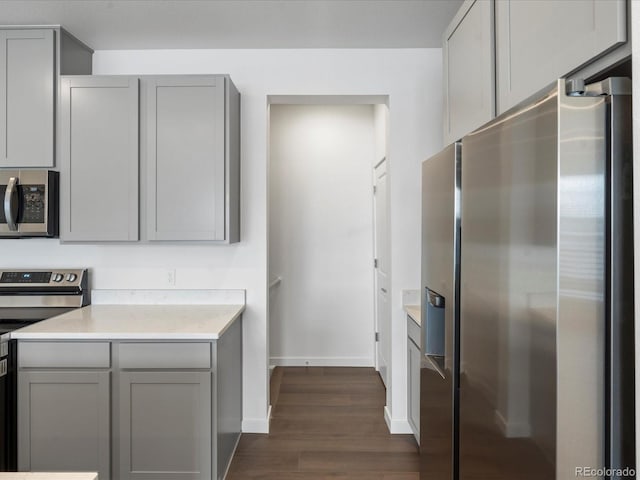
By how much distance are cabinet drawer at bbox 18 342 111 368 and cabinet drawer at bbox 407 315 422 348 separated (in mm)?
1618

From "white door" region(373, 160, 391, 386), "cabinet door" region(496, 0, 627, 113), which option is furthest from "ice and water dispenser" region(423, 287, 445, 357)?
"white door" region(373, 160, 391, 386)

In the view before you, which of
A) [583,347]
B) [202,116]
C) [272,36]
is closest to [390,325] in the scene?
[202,116]

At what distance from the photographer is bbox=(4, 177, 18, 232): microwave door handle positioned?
98.2 inches

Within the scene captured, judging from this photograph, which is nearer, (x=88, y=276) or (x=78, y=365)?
(x=78, y=365)

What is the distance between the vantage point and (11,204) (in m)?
2.50

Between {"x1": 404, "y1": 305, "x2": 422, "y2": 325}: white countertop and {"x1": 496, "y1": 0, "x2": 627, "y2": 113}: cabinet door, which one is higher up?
{"x1": 496, "y1": 0, "x2": 627, "y2": 113}: cabinet door

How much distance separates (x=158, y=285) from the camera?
2912mm

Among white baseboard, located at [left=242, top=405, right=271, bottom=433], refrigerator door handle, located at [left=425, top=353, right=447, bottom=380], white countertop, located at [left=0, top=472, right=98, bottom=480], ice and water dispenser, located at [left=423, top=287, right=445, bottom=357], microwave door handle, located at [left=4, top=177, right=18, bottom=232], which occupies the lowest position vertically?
white baseboard, located at [left=242, top=405, right=271, bottom=433]

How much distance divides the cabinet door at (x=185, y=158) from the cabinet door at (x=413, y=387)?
1.34 metres

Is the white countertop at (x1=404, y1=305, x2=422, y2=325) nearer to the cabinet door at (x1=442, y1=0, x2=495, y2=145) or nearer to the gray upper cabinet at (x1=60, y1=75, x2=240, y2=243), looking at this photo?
the cabinet door at (x1=442, y1=0, x2=495, y2=145)

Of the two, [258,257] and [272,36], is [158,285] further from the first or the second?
[272,36]

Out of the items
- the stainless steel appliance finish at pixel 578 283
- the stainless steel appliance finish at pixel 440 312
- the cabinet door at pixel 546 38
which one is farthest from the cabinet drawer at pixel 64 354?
the cabinet door at pixel 546 38

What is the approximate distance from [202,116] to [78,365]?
148 centimetres

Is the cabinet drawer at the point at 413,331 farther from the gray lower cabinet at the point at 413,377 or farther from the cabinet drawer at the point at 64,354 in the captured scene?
the cabinet drawer at the point at 64,354
